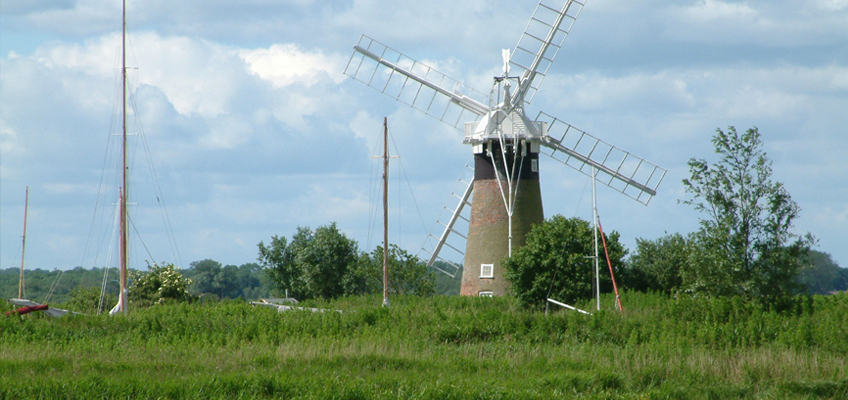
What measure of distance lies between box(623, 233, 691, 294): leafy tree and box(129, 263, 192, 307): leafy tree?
2129 centimetres

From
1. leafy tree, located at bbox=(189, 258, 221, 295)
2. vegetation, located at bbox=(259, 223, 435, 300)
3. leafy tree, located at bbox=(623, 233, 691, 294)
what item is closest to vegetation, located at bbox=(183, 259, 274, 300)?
leafy tree, located at bbox=(189, 258, 221, 295)

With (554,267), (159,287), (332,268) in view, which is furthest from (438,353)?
(332,268)

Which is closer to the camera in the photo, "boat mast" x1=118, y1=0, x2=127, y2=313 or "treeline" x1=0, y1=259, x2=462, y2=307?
"boat mast" x1=118, y1=0, x2=127, y2=313

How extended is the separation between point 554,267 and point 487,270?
3995mm

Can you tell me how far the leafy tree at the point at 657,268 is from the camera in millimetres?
37906

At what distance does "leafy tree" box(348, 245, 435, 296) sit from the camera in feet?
143

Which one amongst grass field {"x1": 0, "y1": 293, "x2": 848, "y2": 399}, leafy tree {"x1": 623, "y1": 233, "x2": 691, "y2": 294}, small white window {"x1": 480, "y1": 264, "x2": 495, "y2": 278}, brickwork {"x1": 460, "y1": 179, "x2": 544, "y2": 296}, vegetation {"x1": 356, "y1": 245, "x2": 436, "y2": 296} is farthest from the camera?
vegetation {"x1": 356, "y1": 245, "x2": 436, "y2": 296}

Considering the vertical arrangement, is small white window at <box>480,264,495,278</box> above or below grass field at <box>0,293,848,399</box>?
above

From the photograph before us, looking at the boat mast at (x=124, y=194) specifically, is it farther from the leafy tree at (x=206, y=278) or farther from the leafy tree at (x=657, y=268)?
the leafy tree at (x=206, y=278)

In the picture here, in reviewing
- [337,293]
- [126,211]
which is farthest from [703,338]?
[337,293]

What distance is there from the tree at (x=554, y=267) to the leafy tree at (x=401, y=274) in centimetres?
1174

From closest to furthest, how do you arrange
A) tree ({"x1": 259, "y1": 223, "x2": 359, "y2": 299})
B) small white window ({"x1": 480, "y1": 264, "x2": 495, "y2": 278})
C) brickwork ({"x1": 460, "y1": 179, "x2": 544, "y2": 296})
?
brickwork ({"x1": 460, "y1": 179, "x2": 544, "y2": 296}) → small white window ({"x1": 480, "y1": 264, "x2": 495, "y2": 278}) → tree ({"x1": 259, "y1": 223, "x2": 359, "y2": 299})

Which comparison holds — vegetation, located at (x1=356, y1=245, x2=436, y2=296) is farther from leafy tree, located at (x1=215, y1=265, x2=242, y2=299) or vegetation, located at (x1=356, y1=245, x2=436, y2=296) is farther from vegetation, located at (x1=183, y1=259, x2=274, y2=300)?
leafy tree, located at (x1=215, y1=265, x2=242, y2=299)

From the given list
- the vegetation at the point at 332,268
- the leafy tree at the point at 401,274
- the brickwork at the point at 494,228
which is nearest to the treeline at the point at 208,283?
the vegetation at the point at 332,268
